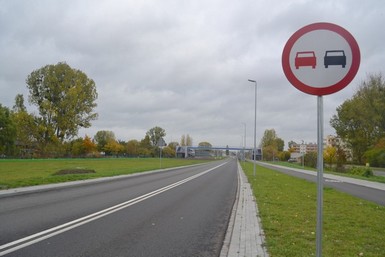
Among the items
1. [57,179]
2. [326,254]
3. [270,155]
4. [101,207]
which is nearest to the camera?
[326,254]

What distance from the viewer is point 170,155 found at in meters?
162

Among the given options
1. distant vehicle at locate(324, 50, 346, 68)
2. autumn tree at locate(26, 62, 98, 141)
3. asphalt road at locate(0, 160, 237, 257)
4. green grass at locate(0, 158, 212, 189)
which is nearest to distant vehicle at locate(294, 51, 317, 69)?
distant vehicle at locate(324, 50, 346, 68)

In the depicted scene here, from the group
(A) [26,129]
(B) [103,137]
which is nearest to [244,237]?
(A) [26,129]

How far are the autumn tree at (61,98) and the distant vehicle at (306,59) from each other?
198 feet

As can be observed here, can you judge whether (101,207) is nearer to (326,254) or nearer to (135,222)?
(135,222)

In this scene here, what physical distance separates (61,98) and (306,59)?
206ft

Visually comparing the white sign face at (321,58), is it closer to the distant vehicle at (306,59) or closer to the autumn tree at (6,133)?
the distant vehicle at (306,59)

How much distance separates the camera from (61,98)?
203 feet

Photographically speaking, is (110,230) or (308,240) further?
(110,230)

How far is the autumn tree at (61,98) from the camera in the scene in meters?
60.6

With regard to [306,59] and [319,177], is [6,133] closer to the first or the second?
[306,59]

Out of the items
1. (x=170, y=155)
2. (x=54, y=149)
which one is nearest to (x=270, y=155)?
(x=170, y=155)

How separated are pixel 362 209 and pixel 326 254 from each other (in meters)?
6.78

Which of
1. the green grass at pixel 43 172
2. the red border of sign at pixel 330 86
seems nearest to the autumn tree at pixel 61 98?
the green grass at pixel 43 172
